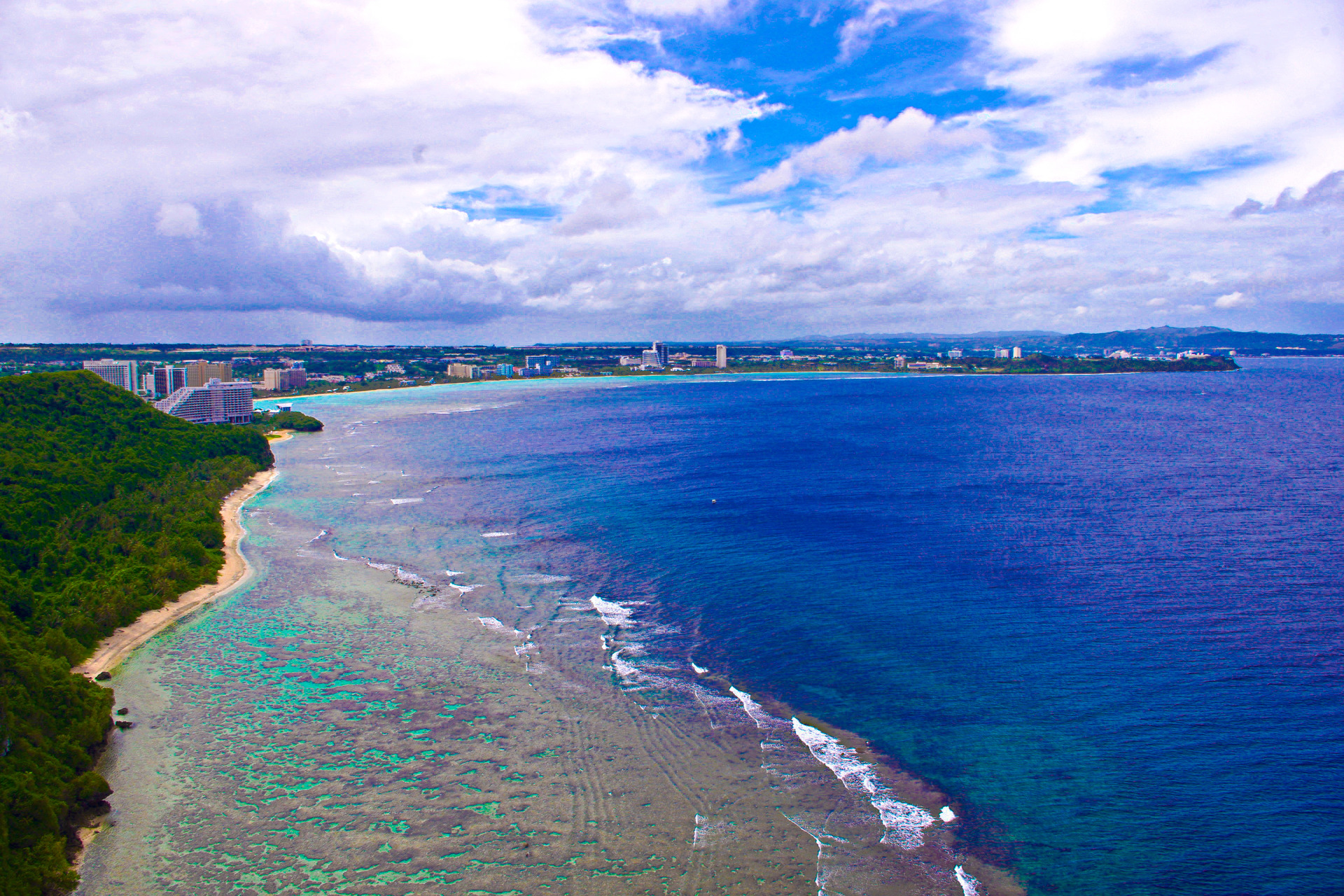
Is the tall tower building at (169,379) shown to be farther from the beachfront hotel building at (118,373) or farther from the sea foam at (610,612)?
the sea foam at (610,612)

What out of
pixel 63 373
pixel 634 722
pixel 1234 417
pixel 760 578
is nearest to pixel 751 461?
pixel 760 578

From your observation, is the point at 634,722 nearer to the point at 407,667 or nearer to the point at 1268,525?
the point at 407,667

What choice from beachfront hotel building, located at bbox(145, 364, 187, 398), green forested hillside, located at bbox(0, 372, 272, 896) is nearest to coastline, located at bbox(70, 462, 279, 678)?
green forested hillside, located at bbox(0, 372, 272, 896)

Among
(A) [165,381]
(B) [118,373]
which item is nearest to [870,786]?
(A) [165,381]

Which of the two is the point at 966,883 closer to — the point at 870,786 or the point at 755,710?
the point at 870,786

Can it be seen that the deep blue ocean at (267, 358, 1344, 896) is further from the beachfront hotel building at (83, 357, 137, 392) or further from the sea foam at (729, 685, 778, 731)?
the beachfront hotel building at (83, 357, 137, 392)

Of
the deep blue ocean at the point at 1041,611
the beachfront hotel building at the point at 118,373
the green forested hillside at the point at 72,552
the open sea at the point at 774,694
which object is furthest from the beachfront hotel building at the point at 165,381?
the open sea at the point at 774,694
